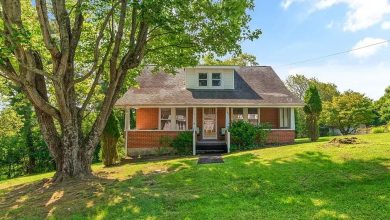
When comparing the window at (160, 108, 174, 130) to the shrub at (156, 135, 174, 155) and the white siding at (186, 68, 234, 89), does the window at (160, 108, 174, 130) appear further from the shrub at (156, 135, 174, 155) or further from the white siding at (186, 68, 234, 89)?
the white siding at (186, 68, 234, 89)

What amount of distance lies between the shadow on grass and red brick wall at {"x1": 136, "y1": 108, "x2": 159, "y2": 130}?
11160 mm

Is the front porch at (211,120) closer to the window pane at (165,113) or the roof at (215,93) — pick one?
the window pane at (165,113)

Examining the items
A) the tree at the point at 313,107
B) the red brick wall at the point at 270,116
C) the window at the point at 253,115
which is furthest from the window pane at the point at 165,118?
the tree at the point at 313,107

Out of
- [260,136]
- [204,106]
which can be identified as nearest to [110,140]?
[204,106]

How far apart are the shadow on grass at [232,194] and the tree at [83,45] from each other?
1793 millimetres

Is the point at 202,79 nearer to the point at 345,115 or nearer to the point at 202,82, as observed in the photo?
the point at 202,82

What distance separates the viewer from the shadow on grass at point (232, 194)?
7.27 meters

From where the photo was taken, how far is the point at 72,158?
11.6m

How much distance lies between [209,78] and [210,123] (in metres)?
3.20

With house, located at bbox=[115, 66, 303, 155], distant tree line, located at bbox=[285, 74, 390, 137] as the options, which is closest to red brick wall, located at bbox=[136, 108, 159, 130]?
house, located at bbox=[115, 66, 303, 155]

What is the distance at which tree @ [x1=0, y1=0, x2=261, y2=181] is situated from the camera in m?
10.5

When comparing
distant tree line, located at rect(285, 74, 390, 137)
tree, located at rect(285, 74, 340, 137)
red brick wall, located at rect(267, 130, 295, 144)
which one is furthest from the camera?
tree, located at rect(285, 74, 340, 137)

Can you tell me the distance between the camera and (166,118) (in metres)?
22.5

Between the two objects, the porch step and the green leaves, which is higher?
the green leaves
